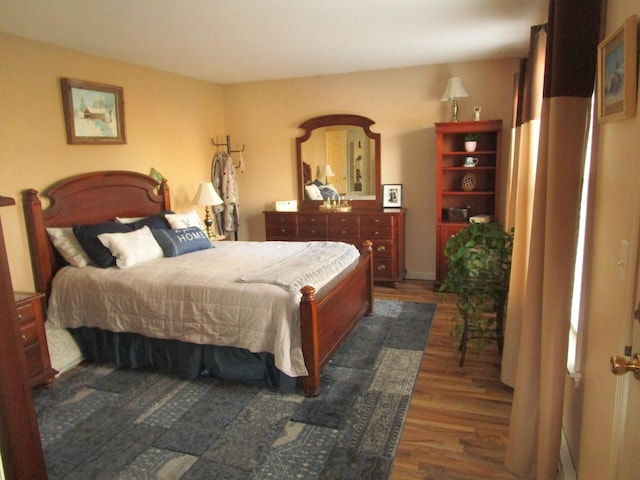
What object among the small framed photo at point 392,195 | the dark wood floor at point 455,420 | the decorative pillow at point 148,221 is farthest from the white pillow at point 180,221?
the dark wood floor at point 455,420

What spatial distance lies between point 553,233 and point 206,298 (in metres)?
2.07

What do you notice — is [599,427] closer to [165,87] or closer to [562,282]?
[562,282]

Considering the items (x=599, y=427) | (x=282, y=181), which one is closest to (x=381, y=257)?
(x=282, y=181)

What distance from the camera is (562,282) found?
175 centimetres

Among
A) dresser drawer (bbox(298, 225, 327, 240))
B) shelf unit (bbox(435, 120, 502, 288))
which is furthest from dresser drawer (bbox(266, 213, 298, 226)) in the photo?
shelf unit (bbox(435, 120, 502, 288))

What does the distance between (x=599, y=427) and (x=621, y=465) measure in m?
0.28

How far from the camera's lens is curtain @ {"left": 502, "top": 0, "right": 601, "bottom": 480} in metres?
1.63

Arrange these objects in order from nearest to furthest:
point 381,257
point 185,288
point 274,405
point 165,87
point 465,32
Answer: point 274,405
point 185,288
point 465,32
point 165,87
point 381,257

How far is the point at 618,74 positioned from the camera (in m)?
1.33

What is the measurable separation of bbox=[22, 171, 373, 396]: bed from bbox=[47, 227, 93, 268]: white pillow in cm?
4

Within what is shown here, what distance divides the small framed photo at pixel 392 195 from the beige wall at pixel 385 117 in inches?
3.0

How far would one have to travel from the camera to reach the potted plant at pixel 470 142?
478 centimetres

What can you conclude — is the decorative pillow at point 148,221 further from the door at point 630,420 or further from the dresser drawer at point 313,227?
the door at point 630,420

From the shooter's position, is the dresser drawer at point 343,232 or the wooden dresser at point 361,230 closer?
the wooden dresser at point 361,230
